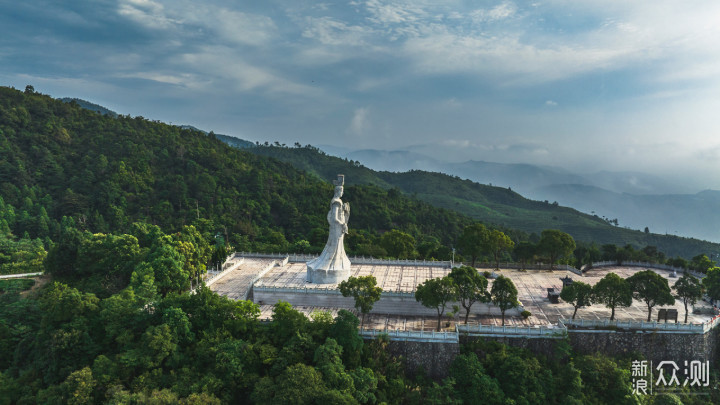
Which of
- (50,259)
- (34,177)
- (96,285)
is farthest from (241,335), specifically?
(34,177)

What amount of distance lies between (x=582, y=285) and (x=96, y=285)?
28.4m

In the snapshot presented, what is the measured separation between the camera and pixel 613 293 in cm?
2136

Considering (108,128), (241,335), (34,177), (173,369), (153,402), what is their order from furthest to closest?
(108,128) → (34,177) → (241,335) → (173,369) → (153,402)

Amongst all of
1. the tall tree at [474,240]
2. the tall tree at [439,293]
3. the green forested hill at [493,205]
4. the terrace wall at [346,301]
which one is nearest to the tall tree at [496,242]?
the tall tree at [474,240]

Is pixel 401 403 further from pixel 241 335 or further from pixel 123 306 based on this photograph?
pixel 123 306

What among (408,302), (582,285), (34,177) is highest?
(34,177)

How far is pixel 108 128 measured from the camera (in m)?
64.0

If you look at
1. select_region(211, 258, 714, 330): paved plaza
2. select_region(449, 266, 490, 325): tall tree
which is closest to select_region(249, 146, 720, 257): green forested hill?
select_region(211, 258, 714, 330): paved plaza

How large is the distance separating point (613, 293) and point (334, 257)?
15902 millimetres

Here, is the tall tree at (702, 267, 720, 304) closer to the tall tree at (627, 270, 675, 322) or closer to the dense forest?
the tall tree at (627, 270, 675, 322)

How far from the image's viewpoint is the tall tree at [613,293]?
69.7ft

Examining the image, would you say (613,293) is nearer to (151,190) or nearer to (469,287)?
(469,287)

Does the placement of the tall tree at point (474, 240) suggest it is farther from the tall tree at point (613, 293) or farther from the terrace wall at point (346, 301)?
the tall tree at point (613, 293)

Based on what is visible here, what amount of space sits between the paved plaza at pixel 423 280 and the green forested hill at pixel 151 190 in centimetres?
604
